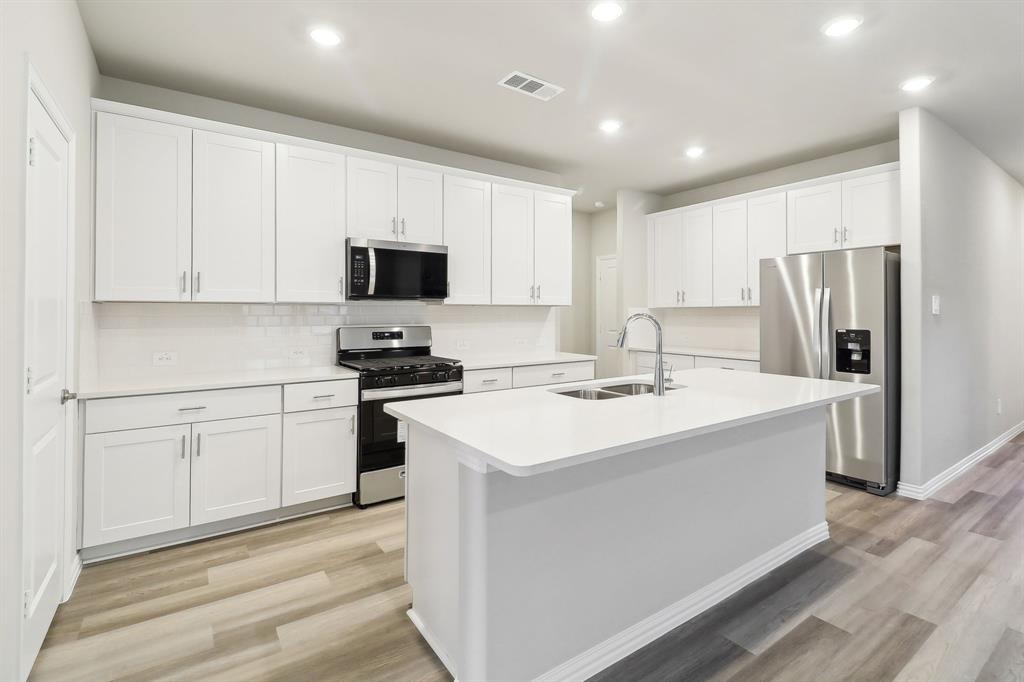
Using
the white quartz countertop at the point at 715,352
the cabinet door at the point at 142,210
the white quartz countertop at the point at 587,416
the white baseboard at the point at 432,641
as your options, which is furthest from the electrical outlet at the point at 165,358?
the white quartz countertop at the point at 715,352

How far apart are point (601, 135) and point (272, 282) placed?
268 centimetres

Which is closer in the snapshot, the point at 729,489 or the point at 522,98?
the point at 729,489

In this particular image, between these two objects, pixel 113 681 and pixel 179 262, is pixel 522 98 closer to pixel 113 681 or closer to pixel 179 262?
pixel 179 262

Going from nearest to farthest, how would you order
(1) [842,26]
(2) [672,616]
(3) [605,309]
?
(2) [672,616] → (1) [842,26] → (3) [605,309]

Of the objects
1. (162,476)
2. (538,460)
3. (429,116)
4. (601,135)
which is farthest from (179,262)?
(601,135)

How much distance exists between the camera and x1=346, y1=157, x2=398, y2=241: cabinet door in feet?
11.9

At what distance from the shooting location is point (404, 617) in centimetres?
215

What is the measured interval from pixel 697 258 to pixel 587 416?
4.00m

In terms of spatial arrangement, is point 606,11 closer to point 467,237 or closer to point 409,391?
point 467,237

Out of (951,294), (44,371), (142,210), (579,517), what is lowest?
(579,517)

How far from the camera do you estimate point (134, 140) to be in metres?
2.87

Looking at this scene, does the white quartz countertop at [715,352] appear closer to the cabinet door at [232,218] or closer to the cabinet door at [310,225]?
the cabinet door at [310,225]

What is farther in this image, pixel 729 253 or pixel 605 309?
pixel 605 309

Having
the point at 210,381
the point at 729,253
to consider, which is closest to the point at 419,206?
the point at 210,381
